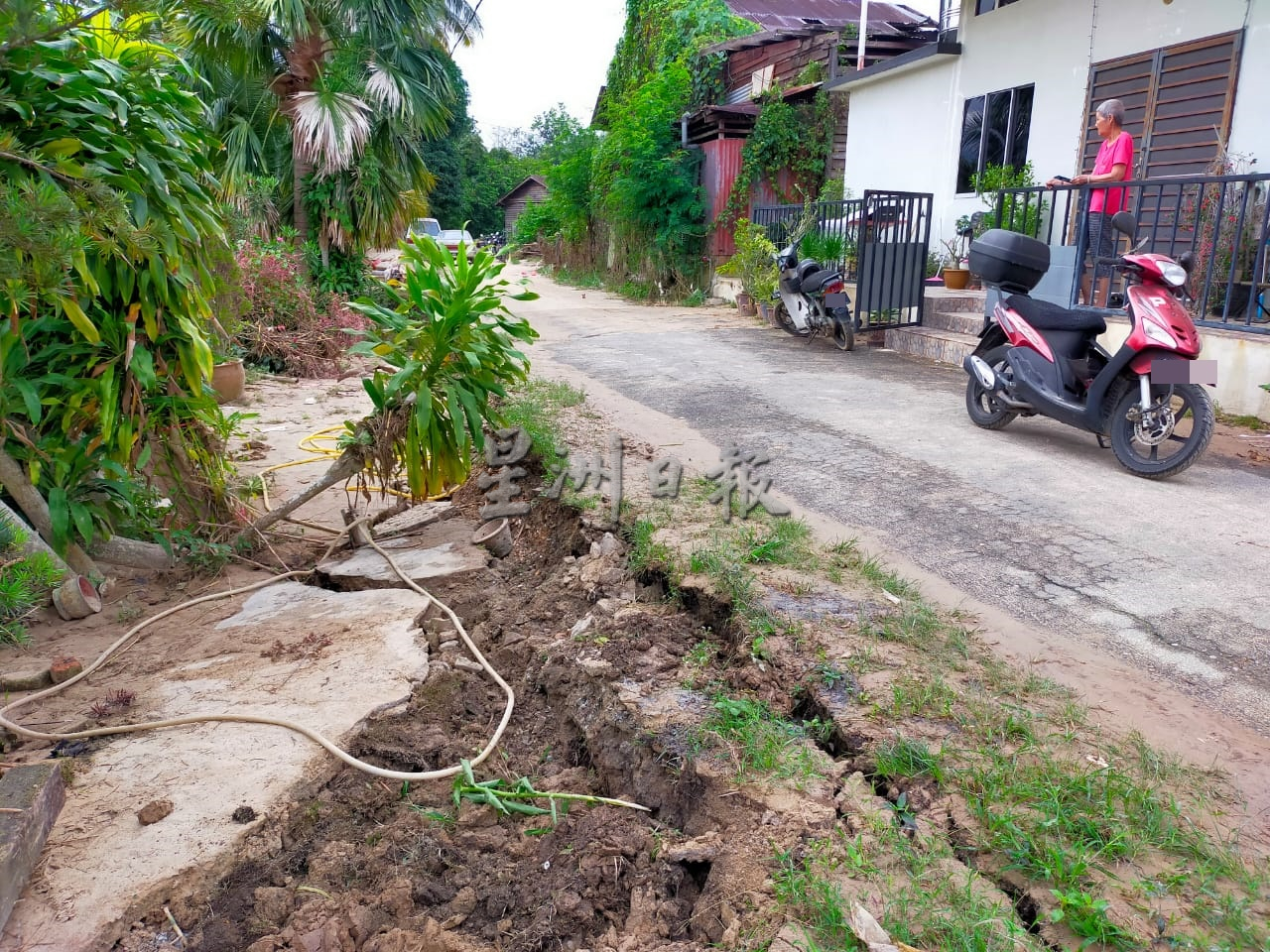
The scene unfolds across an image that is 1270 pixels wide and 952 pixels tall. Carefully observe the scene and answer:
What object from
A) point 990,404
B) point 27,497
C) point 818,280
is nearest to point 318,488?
point 27,497

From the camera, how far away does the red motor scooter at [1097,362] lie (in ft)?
14.4

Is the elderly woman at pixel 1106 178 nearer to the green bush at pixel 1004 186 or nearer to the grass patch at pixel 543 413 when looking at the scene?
the green bush at pixel 1004 186

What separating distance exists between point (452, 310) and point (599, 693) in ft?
6.01

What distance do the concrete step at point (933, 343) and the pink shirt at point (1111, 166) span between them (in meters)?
1.40

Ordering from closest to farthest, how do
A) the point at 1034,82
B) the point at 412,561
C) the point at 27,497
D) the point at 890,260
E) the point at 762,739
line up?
the point at 762,739, the point at 27,497, the point at 412,561, the point at 890,260, the point at 1034,82

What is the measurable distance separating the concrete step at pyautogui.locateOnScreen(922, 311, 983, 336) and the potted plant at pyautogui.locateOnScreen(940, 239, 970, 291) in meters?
1.14

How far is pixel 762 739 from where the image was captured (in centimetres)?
221

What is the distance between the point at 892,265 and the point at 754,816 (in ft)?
25.3

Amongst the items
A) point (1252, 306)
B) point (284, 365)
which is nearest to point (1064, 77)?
point (1252, 306)

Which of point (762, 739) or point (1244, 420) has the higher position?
point (1244, 420)

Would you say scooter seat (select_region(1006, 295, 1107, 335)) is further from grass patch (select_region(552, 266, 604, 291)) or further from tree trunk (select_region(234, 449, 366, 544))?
grass patch (select_region(552, 266, 604, 291))

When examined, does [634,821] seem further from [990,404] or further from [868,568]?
[990,404]

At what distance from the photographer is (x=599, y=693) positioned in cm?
259

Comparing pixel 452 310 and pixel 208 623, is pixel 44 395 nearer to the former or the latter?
pixel 208 623
